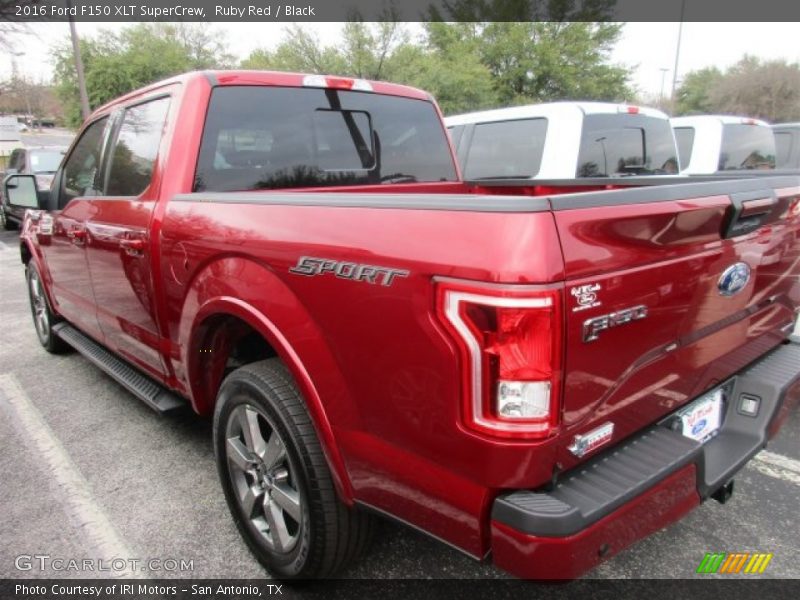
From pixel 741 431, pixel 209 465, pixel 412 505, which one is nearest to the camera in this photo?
pixel 412 505

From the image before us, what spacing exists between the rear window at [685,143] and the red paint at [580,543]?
7014mm

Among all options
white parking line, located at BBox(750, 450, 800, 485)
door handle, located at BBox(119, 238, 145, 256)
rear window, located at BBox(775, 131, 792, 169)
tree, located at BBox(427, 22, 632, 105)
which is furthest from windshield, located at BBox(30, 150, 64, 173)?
tree, located at BBox(427, 22, 632, 105)

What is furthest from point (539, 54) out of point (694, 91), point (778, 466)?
point (694, 91)

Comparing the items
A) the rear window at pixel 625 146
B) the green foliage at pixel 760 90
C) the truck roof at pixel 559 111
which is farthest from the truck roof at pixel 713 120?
the green foliage at pixel 760 90

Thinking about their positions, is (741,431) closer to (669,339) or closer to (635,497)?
(669,339)

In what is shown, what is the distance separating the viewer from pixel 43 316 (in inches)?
192

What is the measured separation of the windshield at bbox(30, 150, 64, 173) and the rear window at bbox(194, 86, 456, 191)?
11200 millimetres

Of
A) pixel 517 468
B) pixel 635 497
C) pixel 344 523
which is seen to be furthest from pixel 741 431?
pixel 344 523

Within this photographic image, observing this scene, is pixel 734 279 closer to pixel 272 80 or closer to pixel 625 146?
pixel 272 80

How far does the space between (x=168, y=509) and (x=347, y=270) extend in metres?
1.82

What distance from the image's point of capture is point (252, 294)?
2.01 meters

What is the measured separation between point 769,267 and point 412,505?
1.62 m

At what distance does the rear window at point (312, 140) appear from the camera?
2672mm

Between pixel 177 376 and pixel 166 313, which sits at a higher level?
pixel 166 313
